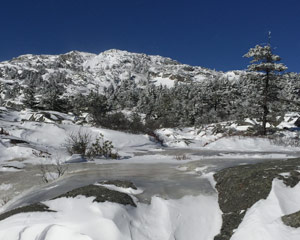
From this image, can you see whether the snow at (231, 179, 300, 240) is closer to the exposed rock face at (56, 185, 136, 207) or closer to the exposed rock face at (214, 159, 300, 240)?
the exposed rock face at (214, 159, 300, 240)

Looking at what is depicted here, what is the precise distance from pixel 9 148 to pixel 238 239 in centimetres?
Answer: 1260

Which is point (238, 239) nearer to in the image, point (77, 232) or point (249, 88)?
point (77, 232)

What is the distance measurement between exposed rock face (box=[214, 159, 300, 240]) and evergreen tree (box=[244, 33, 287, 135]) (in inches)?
642

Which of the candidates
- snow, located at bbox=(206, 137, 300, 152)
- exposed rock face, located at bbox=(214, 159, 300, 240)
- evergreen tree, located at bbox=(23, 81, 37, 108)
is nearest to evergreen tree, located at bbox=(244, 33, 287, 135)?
snow, located at bbox=(206, 137, 300, 152)

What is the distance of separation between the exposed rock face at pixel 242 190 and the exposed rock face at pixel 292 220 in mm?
670

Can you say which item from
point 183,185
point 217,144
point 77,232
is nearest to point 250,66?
point 217,144

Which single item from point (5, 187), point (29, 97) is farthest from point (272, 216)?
point (29, 97)

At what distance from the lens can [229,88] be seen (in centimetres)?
4447

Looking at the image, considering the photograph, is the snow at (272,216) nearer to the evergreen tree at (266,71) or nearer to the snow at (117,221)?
the snow at (117,221)

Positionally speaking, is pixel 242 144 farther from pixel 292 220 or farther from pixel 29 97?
pixel 29 97

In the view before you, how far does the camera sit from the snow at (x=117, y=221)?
299 centimetres

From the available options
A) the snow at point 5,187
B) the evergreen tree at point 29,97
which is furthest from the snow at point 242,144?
the evergreen tree at point 29,97

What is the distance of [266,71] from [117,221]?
790 inches

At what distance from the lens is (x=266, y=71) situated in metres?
19.7
